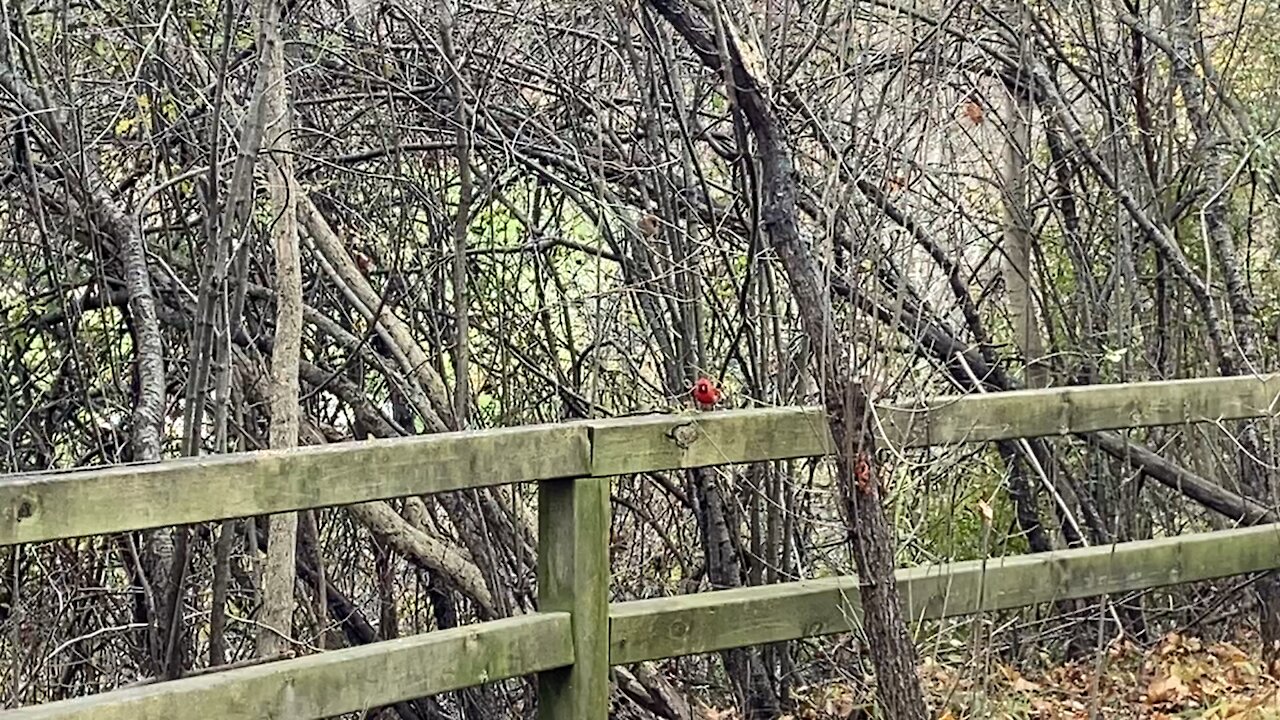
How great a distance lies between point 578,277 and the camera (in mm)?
6195

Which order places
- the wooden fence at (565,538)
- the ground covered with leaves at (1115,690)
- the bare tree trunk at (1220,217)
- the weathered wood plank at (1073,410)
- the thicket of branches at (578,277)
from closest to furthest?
the wooden fence at (565,538)
the weathered wood plank at (1073,410)
the ground covered with leaves at (1115,690)
the thicket of branches at (578,277)
the bare tree trunk at (1220,217)

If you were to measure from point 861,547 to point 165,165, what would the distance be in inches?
110

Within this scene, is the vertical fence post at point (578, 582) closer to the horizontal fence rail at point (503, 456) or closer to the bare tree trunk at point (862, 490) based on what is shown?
the horizontal fence rail at point (503, 456)

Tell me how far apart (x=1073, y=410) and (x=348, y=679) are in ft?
7.97

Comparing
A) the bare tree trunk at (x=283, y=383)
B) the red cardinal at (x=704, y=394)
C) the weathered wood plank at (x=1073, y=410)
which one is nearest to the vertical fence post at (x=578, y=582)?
the red cardinal at (x=704, y=394)

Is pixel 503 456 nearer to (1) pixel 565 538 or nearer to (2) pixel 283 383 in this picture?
(1) pixel 565 538

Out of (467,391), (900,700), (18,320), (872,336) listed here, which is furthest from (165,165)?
(900,700)

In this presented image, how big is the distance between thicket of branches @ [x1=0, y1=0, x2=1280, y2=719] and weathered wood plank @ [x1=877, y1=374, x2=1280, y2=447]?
12.2 inches

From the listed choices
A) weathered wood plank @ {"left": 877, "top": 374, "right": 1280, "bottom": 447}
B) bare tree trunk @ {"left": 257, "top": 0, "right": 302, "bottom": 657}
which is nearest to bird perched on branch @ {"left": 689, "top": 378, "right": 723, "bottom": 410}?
weathered wood plank @ {"left": 877, "top": 374, "right": 1280, "bottom": 447}

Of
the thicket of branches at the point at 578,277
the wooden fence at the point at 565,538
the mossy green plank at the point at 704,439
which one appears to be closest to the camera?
the wooden fence at the point at 565,538

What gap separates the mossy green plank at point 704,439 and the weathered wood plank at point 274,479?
0.08 metres

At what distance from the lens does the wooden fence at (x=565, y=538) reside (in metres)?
3.06

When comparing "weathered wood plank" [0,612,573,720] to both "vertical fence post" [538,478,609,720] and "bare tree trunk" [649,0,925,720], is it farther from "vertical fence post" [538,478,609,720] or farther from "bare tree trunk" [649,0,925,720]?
"bare tree trunk" [649,0,925,720]

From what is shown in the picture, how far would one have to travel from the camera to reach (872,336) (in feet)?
12.3
